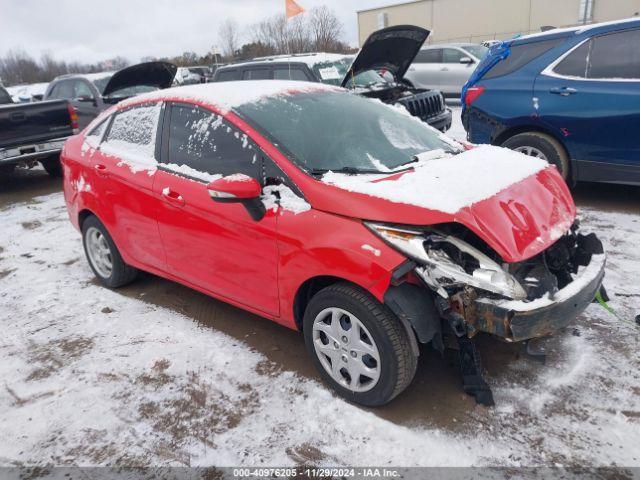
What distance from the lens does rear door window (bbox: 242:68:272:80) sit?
8.65 meters

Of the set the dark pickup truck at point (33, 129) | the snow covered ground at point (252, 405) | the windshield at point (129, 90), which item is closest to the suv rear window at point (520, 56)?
the snow covered ground at point (252, 405)

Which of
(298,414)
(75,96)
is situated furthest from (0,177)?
(298,414)

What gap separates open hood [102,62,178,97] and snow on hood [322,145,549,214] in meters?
6.64

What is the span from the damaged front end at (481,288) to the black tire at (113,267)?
2606mm

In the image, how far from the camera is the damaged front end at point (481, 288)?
91.4 inches

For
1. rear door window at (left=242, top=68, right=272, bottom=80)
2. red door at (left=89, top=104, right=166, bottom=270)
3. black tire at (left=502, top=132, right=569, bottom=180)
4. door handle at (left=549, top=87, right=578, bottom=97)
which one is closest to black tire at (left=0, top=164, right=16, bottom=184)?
rear door window at (left=242, top=68, right=272, bottom=80)

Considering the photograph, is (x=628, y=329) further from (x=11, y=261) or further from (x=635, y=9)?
(x=635, y=9)

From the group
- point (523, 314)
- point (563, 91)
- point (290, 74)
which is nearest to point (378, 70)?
point (290, 74)

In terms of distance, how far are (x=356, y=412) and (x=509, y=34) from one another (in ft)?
125

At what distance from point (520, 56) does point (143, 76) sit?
6.25 meters

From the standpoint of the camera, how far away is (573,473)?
2.20 metres

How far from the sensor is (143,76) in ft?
28.6

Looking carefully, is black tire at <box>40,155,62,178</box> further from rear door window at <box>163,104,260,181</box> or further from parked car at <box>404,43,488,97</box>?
parked car at <box>404,43,488,97</box>

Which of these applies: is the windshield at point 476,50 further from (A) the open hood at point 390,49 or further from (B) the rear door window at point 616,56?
(B) the rear door window at point 616,56
